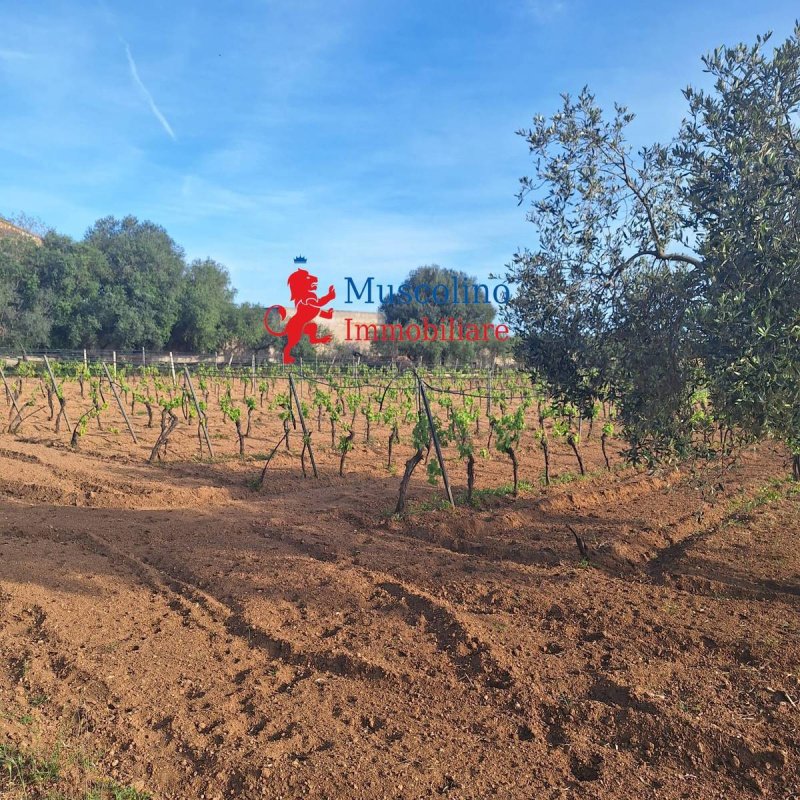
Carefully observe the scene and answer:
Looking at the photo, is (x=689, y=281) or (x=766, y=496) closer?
(x=689, y=281)

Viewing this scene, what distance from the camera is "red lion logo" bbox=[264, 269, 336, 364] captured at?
39719mm

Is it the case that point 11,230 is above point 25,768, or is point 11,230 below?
above

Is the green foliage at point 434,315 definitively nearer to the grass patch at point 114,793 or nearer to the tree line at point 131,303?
the tree line at point 131,303

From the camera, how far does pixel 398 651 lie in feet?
17.4

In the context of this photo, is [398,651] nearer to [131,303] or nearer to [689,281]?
[689,281]

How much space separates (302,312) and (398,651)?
44.8 meters

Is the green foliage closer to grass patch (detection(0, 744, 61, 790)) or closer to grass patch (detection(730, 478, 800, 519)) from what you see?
grass patch (detection(730, 478, 800, 519))

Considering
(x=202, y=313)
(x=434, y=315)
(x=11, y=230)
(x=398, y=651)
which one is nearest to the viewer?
(x=398, y=651)

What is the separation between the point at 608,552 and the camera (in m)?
7.75

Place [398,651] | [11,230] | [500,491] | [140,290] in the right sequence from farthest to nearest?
[11,230] < [140,290] < [500,491] < [398,651]

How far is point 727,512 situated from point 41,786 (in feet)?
30.6

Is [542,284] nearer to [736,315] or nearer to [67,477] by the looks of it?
[736,315]

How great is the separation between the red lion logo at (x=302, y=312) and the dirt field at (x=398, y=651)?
28.9m

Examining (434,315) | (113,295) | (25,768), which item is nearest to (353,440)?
(25,768)
